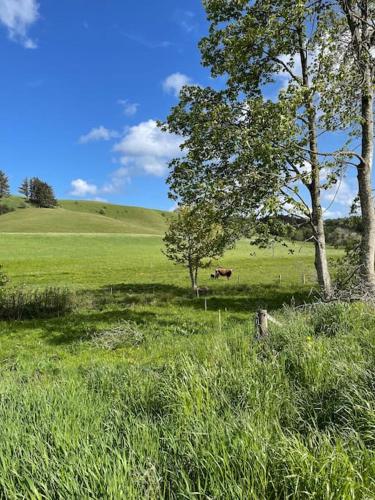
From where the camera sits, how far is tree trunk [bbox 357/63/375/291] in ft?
44.8

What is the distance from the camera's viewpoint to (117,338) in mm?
15180

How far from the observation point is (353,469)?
127 inches

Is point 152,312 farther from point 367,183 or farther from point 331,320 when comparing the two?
point 331,320

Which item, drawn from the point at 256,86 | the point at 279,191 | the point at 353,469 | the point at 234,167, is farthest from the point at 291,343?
the point at 256,86

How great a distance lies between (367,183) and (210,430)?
41.8 feet

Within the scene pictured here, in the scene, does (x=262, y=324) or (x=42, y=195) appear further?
(x=42, y=195)

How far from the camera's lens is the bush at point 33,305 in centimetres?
2091

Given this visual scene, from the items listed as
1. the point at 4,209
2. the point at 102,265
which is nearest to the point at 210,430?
the point at 102,265

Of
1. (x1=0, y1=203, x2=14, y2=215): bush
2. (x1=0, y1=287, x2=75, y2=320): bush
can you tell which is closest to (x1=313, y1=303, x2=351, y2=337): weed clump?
(x1=0, y1=287, x2=75, y2=320): bush

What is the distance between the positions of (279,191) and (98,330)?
30.9 feet

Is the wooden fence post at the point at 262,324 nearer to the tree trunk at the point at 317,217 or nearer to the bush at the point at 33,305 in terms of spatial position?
the tree trunk at the point at 317,217

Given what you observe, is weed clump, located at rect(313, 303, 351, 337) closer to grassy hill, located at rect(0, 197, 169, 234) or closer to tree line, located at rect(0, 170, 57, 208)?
grassy hill, located at rect(0, 197, 169, 234)

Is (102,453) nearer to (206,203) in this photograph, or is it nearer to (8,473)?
(8,473)

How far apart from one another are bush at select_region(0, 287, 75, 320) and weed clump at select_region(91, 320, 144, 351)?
671 cm
